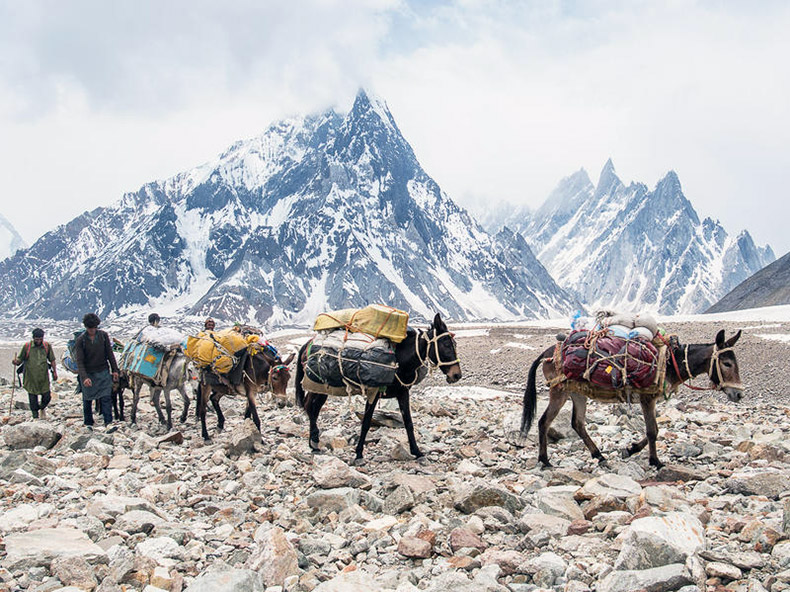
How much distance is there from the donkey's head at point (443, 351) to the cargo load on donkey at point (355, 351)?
0.54 m

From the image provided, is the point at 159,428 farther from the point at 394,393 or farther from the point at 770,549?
the point at 770,549

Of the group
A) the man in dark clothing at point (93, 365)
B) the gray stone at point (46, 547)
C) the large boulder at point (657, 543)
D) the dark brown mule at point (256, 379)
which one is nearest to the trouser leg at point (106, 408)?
the man in dark clothing at point (93, 365)

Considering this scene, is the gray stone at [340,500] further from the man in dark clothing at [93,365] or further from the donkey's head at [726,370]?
the man in dark clothing at [93,365]

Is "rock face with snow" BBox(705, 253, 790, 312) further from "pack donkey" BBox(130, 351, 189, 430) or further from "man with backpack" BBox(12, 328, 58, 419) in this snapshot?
"man with backpack" BBox(12, 328, 58, 419)

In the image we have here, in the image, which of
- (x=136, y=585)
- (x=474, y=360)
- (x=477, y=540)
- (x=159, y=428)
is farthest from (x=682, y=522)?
(x=474, y=360)

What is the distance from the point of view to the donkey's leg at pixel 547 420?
9227mm

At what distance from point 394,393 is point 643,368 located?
410 cm

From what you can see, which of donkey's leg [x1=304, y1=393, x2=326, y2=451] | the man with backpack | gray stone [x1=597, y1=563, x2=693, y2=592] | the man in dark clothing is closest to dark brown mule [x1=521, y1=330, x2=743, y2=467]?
donkey's leg [x1=304, y1=393, x2=326, y2=451]

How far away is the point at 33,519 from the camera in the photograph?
7.05 m

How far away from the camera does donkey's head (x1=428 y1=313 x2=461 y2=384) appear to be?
10.2 m

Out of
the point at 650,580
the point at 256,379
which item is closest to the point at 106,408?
the point at 256,379

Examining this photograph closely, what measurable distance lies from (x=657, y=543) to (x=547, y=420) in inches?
188

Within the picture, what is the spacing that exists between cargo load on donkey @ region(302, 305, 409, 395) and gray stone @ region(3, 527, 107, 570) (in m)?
4.83

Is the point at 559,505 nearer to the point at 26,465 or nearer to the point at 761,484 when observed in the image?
the point at 761,484
